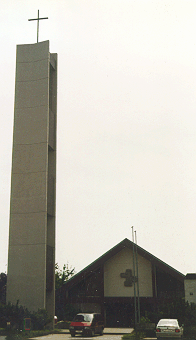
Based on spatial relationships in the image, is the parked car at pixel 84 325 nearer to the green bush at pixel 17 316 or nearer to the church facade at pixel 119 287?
the green bush at pixel 17 316

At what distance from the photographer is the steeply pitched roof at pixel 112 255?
40.8 metres

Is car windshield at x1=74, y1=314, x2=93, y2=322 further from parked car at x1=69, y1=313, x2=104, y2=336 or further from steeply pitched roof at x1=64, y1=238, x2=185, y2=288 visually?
steeply pitched roof at x1=64, y1=238, x2=185, y2=288

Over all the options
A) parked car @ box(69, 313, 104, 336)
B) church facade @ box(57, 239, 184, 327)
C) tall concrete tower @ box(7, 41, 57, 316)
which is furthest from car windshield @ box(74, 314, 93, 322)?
church facade @ box(57, 239, 184, 327)

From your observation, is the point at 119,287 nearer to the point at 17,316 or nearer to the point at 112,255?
the point at 112,255

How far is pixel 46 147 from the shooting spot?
3588cm

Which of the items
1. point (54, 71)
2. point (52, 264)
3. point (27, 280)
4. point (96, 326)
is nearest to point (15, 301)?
point (27, 280)

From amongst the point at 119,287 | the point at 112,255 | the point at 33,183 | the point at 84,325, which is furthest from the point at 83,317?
the point at 119,287

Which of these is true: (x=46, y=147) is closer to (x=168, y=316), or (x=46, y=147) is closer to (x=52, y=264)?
(x=52, y=264)

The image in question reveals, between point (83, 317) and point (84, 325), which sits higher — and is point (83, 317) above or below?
above

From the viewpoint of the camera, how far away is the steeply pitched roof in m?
40.8

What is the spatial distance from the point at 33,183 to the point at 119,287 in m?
14.1

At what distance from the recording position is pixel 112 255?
42.2 meters

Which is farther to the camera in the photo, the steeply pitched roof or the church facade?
the church facade

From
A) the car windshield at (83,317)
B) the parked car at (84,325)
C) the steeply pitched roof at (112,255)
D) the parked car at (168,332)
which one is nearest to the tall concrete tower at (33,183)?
the car windshield at (83,317)
